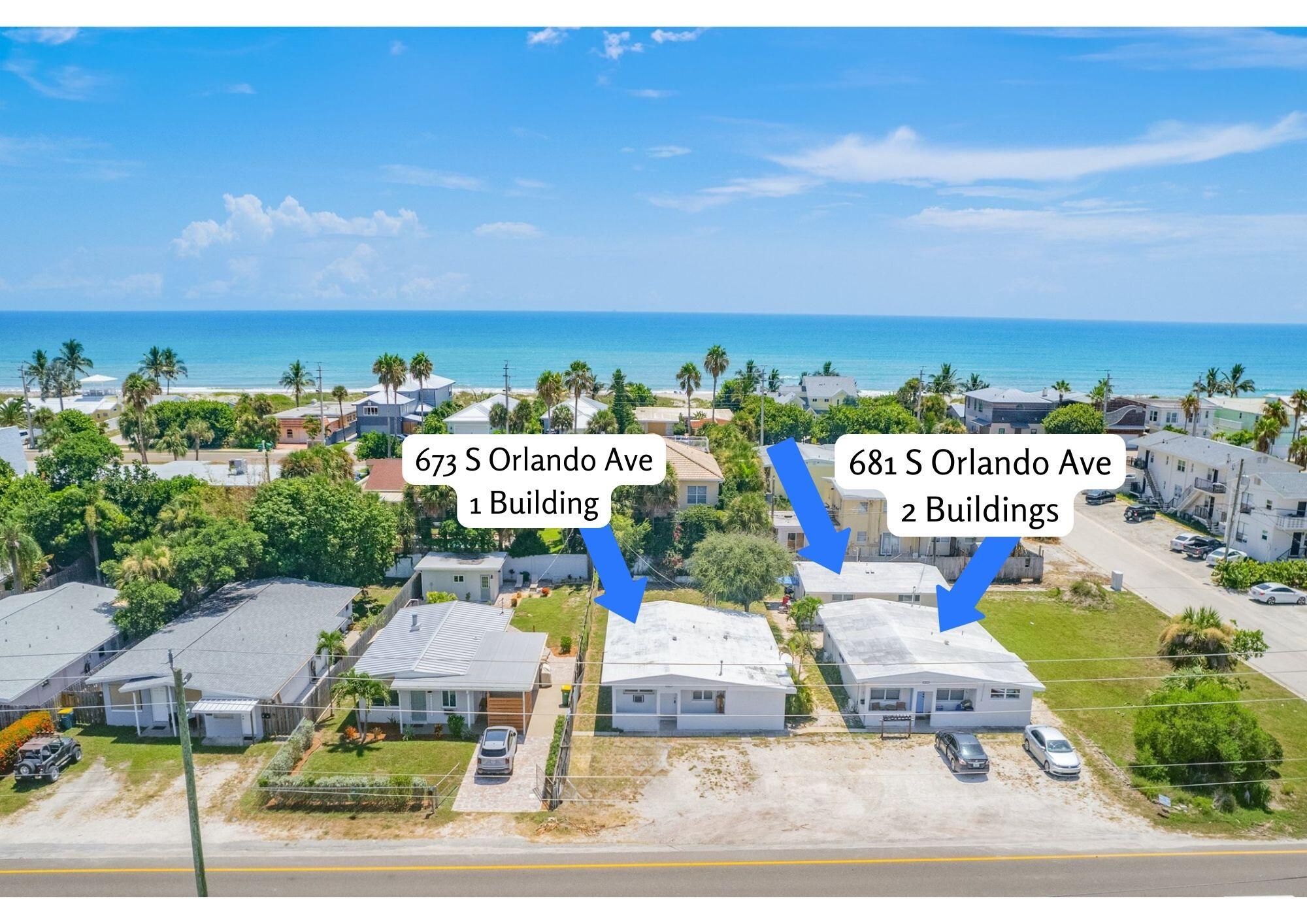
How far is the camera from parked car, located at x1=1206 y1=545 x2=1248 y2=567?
44.2 m

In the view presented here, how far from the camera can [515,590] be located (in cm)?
4191

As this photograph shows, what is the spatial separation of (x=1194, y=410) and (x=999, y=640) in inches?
1915

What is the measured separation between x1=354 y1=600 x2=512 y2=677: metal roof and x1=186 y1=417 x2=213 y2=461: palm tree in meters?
52.5

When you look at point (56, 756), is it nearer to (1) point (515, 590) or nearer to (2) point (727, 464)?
(1) point (515, 590)

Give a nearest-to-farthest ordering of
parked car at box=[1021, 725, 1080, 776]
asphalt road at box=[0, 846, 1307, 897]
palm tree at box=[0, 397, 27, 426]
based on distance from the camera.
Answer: asphalt road at box=[0, 846, 1307, 897] < parked car at box=[1021, 725, 1080, 776] < palm tree at box=[0, 397, 27, 426]

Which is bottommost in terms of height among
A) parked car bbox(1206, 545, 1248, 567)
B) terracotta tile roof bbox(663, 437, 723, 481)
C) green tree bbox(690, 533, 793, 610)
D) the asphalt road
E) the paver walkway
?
the paver walkway

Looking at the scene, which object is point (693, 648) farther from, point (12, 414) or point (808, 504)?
point (12, 414)

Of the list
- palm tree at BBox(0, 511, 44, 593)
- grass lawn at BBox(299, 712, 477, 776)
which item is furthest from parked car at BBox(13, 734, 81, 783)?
palm tree at BBox(0, 511, 44, 593)

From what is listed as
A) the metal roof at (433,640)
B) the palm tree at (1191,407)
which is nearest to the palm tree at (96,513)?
the metal roof at (433,640)

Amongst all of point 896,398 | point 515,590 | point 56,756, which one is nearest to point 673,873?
point 56,756

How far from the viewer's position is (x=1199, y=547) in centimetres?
4678

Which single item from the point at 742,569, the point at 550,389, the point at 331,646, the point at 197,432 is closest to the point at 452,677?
the point at 331,646

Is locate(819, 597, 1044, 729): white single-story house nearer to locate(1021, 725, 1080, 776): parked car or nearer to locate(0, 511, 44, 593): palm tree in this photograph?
locate(1021, 725, 1080, 776): parked car

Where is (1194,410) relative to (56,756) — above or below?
above
